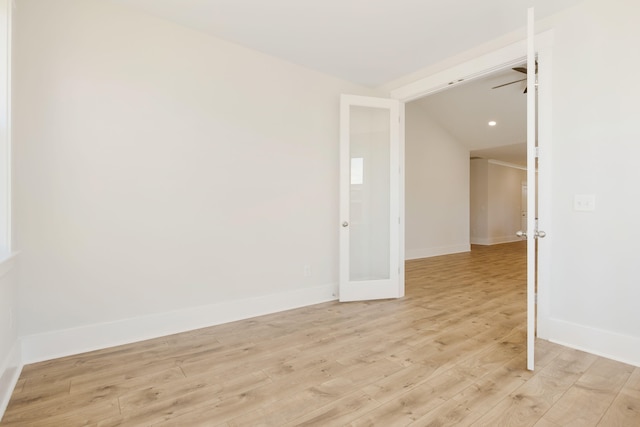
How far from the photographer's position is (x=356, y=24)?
2775 millimetres

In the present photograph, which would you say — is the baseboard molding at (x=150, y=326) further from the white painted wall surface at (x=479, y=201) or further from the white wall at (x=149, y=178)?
the white painted wall surface at (x=479, y=201)

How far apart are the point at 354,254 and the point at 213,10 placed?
289 centimetres

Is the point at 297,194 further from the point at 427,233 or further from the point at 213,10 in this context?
the point at 427,233

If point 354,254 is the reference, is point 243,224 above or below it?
above

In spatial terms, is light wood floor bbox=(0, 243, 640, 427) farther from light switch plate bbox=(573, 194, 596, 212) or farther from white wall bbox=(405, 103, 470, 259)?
white wall bbox=(405, 103, 470, 259)

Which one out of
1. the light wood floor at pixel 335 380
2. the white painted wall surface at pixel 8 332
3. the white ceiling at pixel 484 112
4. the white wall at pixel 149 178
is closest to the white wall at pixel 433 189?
the white ceiling at pixel 484 112

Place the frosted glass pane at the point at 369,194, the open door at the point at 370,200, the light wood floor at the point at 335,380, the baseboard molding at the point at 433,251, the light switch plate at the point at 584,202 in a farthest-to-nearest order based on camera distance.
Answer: the baseboard molding at the point at 433,251
the frosted glass pane at the point at 369,194
the open door at the point at 370,200
the light switch plate at the point at 584,202
the light wood floor at the point at 335,380

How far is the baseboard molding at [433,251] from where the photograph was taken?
22.0 ft

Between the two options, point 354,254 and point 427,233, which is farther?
point 427,233

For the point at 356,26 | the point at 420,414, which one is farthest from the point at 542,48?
the point at 420,414

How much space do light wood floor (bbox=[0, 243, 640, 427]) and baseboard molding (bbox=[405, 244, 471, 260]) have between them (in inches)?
141

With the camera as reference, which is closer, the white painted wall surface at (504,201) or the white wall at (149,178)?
the white wall at (149,178)

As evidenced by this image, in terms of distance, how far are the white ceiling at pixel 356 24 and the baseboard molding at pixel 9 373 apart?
106 inches

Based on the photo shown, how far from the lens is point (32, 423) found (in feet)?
5.26
